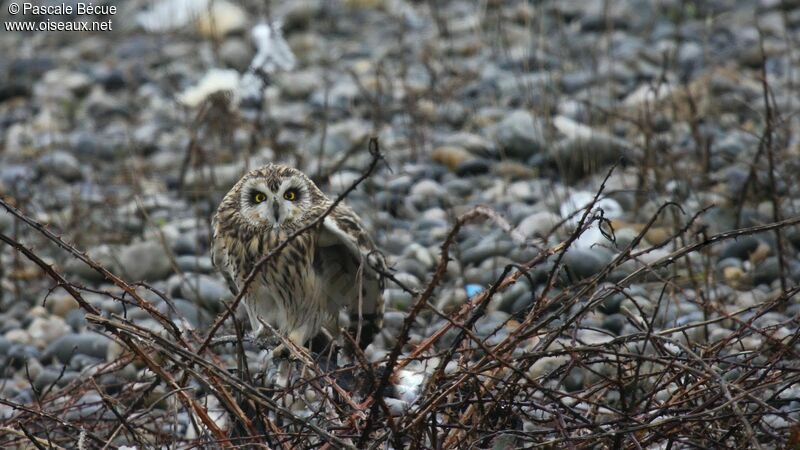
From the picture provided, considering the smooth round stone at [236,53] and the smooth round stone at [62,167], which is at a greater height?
the smooth round stone at [236,53]

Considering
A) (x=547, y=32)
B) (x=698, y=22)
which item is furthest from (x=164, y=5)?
(x=698, y=22)

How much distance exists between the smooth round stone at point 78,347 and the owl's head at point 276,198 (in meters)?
1.52

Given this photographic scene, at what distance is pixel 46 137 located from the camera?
10078 millimetres

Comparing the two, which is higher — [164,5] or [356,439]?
[164,5]

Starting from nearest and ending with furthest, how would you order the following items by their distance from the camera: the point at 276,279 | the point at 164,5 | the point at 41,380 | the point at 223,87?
the point at 276,279
the point at 41,380
the point at 223,87
the point at 164,5

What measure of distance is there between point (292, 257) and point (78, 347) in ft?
5.57

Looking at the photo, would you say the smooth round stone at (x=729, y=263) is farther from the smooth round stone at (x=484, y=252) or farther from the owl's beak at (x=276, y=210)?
the owl's beak at (x=276, y=210)

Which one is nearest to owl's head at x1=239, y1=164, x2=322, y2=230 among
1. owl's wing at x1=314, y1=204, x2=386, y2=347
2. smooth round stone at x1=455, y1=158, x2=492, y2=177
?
owl's wing at x1=314, y1=204, x2=386, y2=347

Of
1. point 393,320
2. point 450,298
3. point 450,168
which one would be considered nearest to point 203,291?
point 393,320

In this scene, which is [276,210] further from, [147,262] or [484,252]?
[147,262]

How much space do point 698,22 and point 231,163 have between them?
467cm

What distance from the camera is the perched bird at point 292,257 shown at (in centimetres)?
500

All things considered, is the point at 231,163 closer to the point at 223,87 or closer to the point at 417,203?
the point at 223,87

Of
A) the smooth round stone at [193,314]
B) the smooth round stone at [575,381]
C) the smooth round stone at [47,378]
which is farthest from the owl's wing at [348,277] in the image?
the smooth round stone at [47,378]
